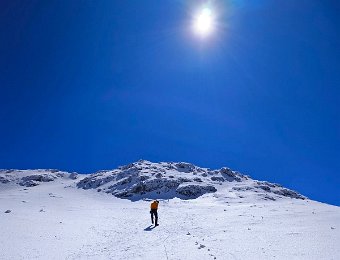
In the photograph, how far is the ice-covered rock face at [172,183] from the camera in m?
88.4

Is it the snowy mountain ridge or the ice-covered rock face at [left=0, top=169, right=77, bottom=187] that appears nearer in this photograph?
the snowy mountain ridge

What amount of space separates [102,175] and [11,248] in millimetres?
105723

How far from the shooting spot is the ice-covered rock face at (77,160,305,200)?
88394 mm

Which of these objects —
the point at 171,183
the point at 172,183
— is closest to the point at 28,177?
the point at 171,183

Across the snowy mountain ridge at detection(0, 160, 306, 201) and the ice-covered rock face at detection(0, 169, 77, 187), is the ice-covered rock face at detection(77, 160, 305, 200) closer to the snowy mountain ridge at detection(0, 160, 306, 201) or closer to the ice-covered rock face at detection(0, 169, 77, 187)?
the snowy mountain ridge at detection(0, 160, 306, 201)

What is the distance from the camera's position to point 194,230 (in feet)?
79.1

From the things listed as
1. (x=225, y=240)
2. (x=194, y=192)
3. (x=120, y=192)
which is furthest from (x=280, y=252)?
(x=120, y=192)

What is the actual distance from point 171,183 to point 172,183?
→ 0.30m

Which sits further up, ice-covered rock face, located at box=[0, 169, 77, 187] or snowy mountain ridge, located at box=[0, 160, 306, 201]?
ice-covered rock face, located at box=[0, 169, 77, 187]

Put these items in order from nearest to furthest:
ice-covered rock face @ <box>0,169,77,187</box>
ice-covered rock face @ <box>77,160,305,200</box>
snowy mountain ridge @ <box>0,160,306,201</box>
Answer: snowy mountain ridge @ <box>0,160,306,201</box> → ice-covered rock face @ <box>77,160,305,200</box> → ice-covered rock face @ <box>0,169,77,187</box>

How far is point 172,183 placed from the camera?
9425 centimetres

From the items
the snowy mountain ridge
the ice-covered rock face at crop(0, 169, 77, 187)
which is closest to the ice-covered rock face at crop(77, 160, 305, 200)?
the snowy mountain ridge

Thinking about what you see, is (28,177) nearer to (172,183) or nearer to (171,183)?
(171,183)

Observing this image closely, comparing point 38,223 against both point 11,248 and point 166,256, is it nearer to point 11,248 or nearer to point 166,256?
point 11,248
